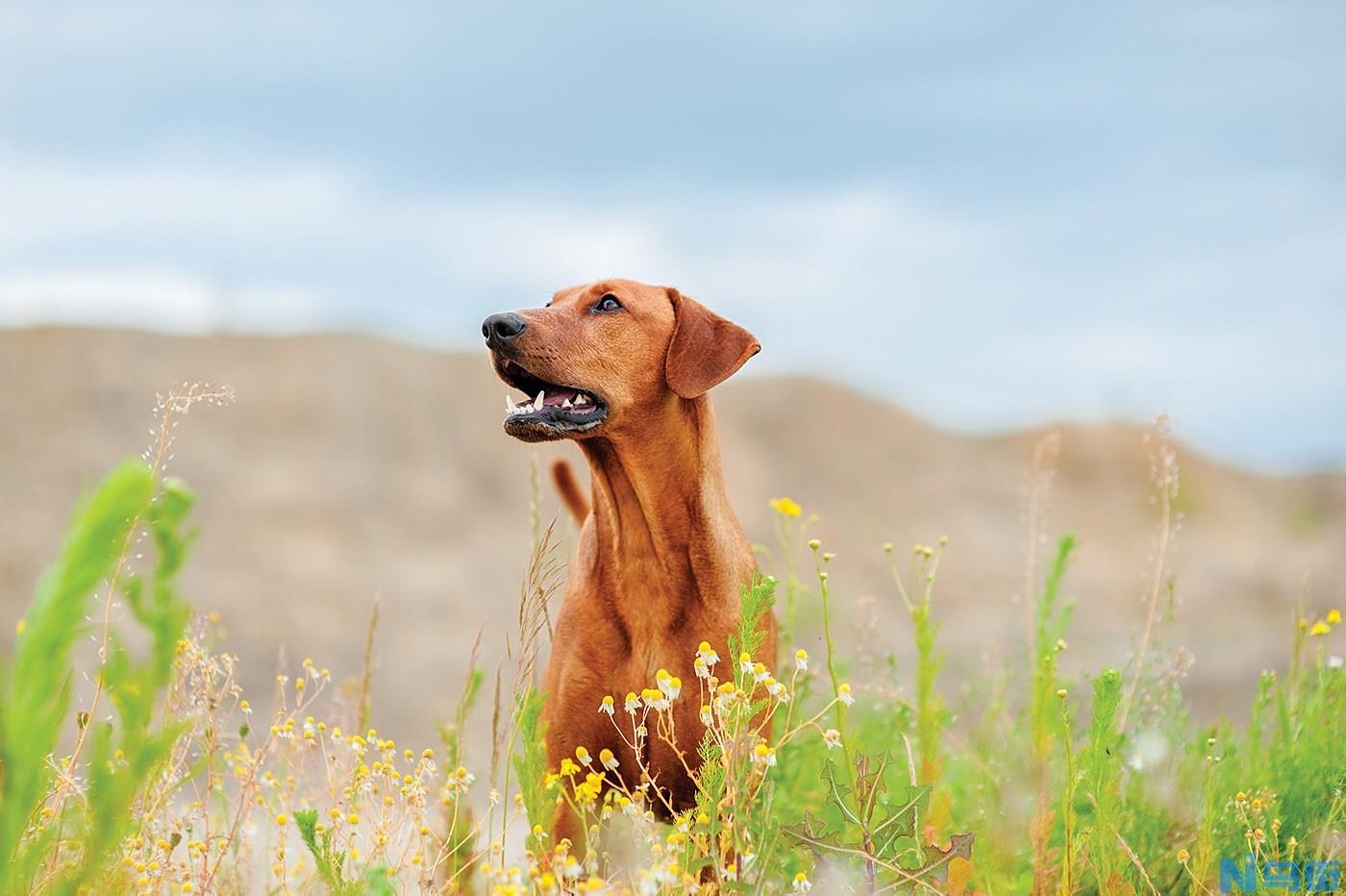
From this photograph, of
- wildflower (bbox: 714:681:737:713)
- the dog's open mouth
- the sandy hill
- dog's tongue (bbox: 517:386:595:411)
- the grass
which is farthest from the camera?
the sandy hill

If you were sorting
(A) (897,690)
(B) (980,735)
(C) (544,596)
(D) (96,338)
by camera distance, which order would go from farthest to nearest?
(D) (96,338)
(B) (980,735)
(A) (897,690)
(C) (544,596)

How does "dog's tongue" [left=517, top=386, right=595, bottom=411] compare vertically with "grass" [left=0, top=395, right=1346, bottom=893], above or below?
above

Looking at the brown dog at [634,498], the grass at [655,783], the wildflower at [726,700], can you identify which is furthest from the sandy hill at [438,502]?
the wildflower at [726,700]

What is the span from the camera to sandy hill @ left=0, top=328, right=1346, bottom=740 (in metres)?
19.9

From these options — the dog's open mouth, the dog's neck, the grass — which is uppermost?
the dog's open mouth

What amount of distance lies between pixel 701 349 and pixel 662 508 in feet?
1.56

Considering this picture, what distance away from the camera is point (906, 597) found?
324 cm

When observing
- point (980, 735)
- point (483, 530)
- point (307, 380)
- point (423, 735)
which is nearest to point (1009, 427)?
point (483, 530)

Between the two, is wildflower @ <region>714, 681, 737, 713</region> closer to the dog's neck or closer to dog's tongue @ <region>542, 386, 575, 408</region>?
the dog's neck

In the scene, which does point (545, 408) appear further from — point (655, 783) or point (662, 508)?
point (655, 783)

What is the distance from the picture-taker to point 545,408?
334 cm

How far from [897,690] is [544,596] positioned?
1.57 m

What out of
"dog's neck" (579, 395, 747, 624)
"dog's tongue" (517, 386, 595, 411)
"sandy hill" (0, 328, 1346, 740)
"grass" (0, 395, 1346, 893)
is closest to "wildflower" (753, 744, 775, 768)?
"grass" (0, 395, 1346, 893)

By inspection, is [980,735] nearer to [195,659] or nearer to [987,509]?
[195,659]
